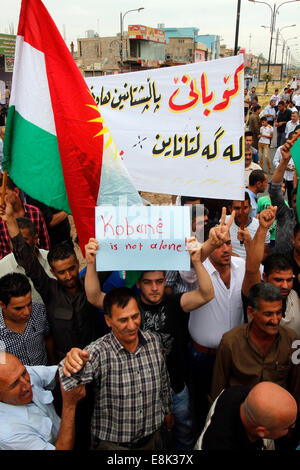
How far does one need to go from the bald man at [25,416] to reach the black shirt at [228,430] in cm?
71

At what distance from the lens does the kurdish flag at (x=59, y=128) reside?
2725 millimetres

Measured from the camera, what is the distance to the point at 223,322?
2840 mm

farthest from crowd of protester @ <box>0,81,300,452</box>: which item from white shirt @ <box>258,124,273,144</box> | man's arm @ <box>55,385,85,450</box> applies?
white shirt @ <box>258,124,273,144</box>

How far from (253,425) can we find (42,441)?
1066mm

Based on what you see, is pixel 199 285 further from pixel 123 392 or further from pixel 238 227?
pixel 238 227

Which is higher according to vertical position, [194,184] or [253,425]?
[194,184]

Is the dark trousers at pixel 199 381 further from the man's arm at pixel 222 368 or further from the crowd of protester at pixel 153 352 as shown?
the man's arm at pixel 222 368

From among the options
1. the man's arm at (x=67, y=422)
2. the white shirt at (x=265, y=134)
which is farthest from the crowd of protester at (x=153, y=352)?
the white shirt at (x=265, y=134)

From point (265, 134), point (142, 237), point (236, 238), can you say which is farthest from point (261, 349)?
point (265, 134)

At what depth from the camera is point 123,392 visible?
2172mm

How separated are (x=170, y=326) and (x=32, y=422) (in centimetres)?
105

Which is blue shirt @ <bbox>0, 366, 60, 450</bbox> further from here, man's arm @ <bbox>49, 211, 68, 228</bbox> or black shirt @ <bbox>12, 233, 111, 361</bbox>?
man's arm @ <bbox>49, 211, 68, 228</bbox>
